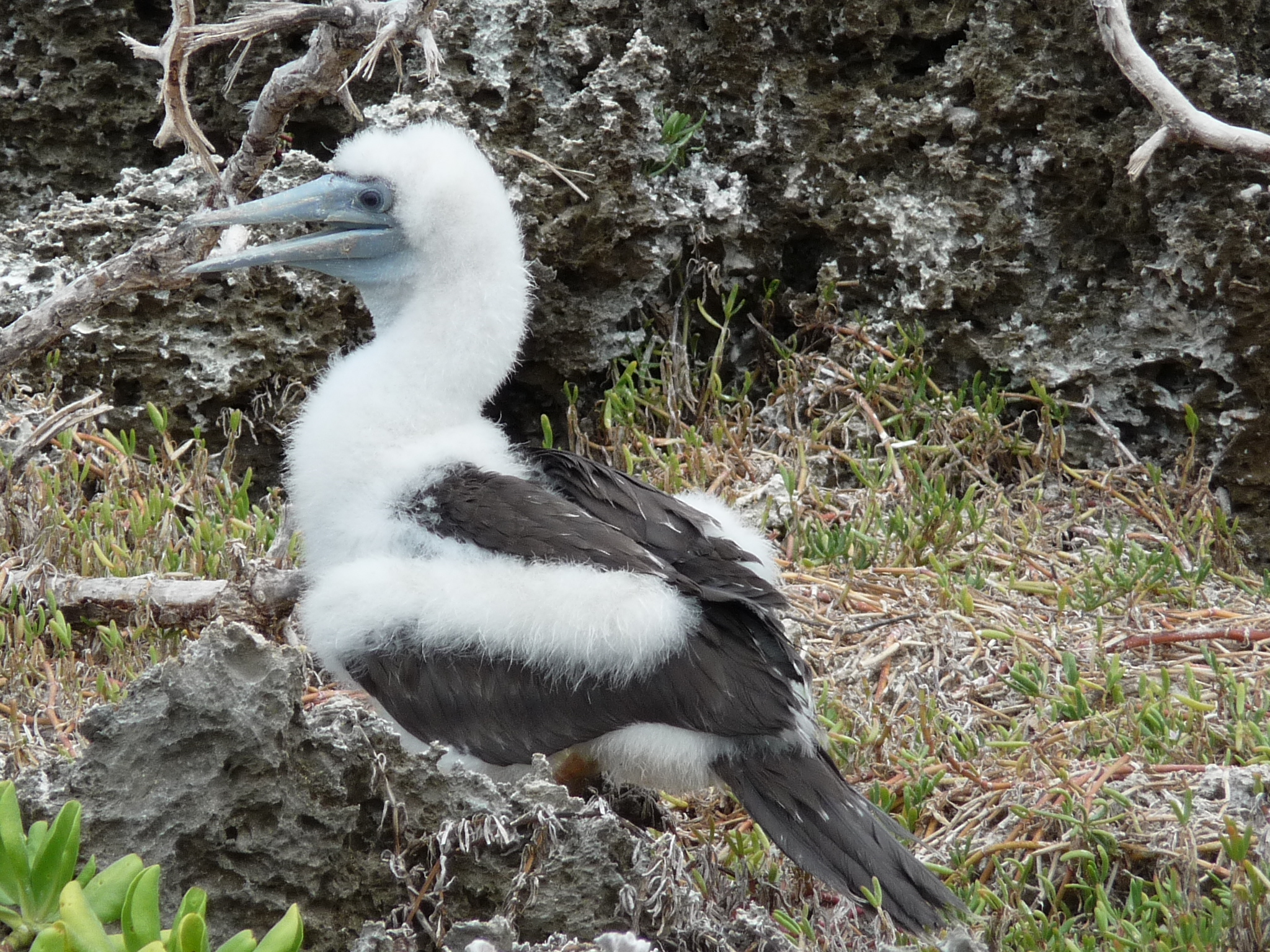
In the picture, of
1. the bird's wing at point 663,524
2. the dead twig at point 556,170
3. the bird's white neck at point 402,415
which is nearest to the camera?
the bird's wing at point 663,524

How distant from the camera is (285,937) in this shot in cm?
170

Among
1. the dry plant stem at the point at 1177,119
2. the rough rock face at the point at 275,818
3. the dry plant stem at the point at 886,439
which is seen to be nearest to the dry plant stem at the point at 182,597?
the rough rock face at the point at 275,818

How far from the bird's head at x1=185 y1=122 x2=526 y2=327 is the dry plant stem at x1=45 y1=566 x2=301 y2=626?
30.5 inches

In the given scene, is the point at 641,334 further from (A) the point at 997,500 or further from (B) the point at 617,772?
(B) the point at 617,772

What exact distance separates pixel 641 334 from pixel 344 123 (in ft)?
4.41

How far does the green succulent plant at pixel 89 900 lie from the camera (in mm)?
1672

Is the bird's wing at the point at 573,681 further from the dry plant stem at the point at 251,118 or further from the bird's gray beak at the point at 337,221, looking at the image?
the dry plant stem at the point at 251,118

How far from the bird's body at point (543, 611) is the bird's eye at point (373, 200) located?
15 centimetres

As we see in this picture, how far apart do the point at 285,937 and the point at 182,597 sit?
2117 mm

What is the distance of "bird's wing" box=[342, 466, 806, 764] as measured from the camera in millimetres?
2764

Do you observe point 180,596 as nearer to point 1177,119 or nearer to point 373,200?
point 373,200

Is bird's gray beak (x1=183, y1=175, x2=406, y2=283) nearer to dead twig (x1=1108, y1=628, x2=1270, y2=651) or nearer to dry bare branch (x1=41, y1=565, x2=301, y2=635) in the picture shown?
dry bare branch (x1=41, y1=565, x2=301, y2=635)

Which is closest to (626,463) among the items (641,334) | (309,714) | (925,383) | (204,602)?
(641,334)

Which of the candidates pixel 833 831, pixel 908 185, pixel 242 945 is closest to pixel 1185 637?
pixel 833 831
